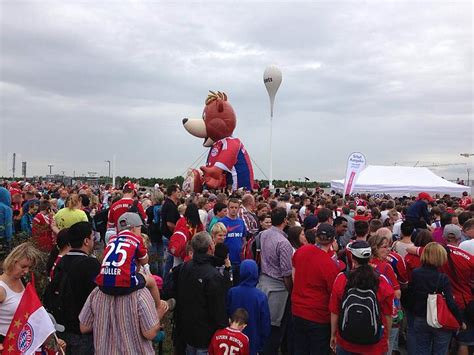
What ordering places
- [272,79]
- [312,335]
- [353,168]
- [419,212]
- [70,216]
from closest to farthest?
1. [312,335]
2. [70,216]
3. [419,212]
4. [353,168]
5. [272,79]

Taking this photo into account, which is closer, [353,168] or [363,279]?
[363,279]

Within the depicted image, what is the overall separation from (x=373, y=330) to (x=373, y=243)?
3.31ft

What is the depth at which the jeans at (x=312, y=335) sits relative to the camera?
4.24 metres

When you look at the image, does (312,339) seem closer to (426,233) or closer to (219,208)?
(426,233)

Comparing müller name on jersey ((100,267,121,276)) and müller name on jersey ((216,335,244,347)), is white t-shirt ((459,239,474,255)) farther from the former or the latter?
müller name on jersey ((100,267,121,276))

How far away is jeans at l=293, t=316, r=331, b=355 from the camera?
13.9ft

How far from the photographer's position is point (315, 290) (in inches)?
166

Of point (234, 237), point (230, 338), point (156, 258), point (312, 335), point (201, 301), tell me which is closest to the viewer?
point (230, 338)

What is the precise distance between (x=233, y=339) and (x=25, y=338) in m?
1.55

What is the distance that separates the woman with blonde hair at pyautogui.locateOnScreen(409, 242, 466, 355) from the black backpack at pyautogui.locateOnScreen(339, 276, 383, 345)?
0.99 m

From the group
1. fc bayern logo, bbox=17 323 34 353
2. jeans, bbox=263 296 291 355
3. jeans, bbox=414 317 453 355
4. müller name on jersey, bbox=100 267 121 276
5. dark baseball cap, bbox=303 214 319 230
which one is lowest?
jeans, bbox=263 296 291 355

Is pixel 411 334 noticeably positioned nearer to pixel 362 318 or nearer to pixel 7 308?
pixel 362 318

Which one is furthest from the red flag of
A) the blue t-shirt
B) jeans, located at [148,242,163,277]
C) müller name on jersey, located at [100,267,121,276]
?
jeans, located at [148,242,163,277]

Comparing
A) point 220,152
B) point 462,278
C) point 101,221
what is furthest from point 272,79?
point 462,278
